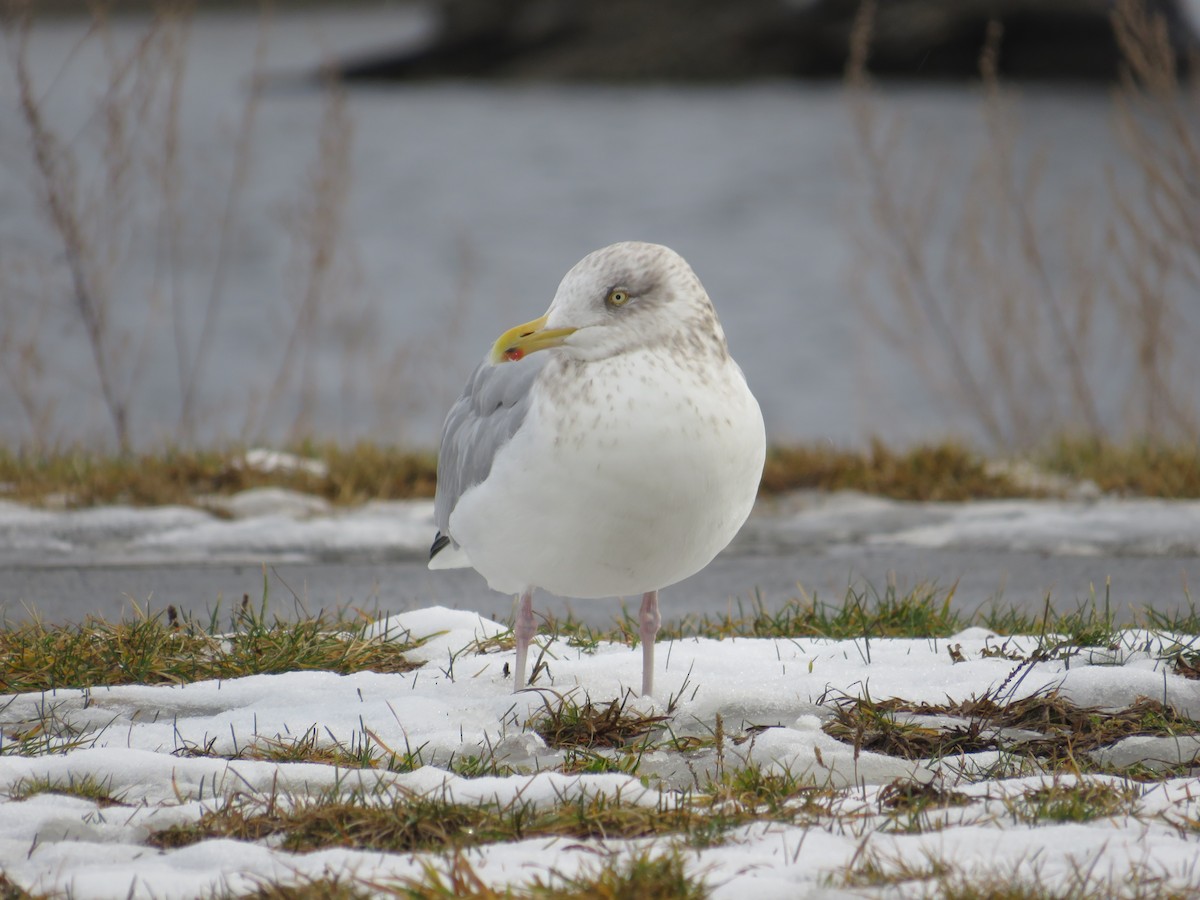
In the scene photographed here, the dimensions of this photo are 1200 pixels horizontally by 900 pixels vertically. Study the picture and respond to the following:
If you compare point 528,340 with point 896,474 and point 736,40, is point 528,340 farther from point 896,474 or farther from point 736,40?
point 736,40

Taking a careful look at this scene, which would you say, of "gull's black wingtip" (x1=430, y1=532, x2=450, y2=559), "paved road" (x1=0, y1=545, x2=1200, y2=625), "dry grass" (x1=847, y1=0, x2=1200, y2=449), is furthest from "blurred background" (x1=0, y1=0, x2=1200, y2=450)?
"gull's black wingtip" (x1=430, y1=532, x2=450, y2=559)

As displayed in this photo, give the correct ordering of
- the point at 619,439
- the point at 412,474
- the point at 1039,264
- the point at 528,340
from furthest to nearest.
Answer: the point at 1039,264 < the point at 412,474 < the point at 528,340 < the point at 619,439

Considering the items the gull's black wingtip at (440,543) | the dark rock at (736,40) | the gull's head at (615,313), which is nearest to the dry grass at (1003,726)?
the gull's head at (615,313)

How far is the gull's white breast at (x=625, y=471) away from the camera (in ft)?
10.4

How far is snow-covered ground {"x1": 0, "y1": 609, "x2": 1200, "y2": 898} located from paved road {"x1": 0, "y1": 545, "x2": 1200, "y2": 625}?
116 cm

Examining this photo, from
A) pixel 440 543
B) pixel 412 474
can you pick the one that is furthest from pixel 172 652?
pixel 412 474

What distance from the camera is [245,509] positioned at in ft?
21.5

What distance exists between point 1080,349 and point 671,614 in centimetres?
541

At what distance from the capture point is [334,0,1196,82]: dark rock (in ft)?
80.1

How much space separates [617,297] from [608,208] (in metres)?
24.9

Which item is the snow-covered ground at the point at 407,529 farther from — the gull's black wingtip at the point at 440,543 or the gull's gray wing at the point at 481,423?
the gull's gray wing at the point at 481,423

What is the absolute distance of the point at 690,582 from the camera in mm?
5984

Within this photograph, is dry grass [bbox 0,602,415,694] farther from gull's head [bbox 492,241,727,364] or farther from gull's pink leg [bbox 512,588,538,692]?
gull's head [bbox 492,241,727,364]

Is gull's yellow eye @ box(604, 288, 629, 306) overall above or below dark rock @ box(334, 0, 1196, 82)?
below
